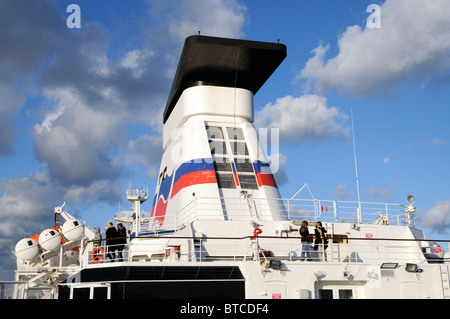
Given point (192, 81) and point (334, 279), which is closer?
point (334, 279)

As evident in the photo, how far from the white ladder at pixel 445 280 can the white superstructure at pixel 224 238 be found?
3 centimetres

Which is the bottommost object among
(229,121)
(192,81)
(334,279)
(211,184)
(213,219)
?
(334,279)

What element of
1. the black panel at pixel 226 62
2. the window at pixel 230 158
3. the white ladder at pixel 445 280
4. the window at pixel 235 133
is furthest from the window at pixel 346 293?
the black panel at pixel 226 62

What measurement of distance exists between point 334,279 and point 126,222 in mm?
12449

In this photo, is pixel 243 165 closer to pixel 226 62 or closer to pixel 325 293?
pixel 226 62

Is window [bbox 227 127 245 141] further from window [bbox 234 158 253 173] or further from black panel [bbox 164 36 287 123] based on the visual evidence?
black panel [bbox 164 36 287 123]

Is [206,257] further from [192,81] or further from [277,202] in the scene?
[192,81]

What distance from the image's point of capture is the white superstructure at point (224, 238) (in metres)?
11.7

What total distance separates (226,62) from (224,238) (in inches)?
315

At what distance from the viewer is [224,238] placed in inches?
478

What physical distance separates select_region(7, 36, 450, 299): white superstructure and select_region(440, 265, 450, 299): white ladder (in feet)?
0.09

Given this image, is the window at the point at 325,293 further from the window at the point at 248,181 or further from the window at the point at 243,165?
the window at the point at 243,165
